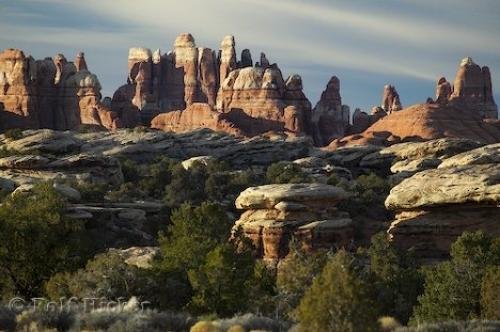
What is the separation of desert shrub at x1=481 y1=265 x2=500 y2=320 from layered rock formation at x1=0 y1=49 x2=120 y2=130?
304ft

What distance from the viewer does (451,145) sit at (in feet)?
276

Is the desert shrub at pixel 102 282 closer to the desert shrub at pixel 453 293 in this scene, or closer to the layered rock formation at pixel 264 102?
the desert shrub at pixel 453 293

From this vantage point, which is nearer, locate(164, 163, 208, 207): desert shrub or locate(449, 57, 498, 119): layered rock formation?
locate(164, 163, 208, 207): desert shrub

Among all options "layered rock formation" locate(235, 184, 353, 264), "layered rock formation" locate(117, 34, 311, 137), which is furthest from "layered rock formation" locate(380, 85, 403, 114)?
"layered rock formation" locate(235, 184, 353, 264)

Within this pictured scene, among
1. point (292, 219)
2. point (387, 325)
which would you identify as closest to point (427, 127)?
point (292, 219)

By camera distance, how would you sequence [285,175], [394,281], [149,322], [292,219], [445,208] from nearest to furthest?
[149,322]
[394,281]
[445,208]
[292,219]
[285,175]

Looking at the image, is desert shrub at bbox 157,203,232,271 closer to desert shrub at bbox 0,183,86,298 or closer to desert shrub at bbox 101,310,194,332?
desert shrub at bbox 0,183,86,298

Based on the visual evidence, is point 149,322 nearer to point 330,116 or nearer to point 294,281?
point 294,281

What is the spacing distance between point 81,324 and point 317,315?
6.53 metres

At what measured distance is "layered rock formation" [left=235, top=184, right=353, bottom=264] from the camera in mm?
44469

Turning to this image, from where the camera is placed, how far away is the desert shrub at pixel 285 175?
2606 inches

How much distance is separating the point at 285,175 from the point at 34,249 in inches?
1495

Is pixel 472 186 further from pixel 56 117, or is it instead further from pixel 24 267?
pixel 56 117

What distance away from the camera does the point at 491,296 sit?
86.4ft
